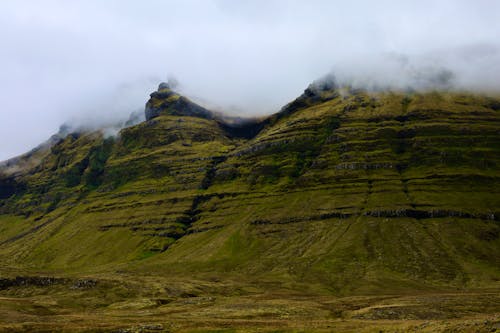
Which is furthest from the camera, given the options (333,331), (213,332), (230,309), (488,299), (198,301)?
(198,301)

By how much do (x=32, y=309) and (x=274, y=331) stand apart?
10383 centimetres

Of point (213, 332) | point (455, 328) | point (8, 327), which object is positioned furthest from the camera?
point (8, 327)

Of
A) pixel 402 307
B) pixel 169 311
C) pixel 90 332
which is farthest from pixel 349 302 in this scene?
pixel 90 332

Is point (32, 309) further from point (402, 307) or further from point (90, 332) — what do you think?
point (402, 307)

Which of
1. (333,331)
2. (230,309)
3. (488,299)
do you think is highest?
(333,331)

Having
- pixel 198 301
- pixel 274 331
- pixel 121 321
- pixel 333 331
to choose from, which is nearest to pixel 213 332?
pixel 274 331

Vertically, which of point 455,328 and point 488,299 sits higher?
point 455,328

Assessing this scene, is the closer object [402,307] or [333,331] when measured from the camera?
[333,331]

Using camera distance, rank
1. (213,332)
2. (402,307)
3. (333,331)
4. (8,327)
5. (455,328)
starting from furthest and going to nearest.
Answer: (402,307)
(8,327)
(213,332)
(333,331)
(455,328)

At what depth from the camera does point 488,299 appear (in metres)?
176

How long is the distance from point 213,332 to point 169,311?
61.2 meters

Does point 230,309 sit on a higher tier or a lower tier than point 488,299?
higher

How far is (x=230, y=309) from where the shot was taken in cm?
16462

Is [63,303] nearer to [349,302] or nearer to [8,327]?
[8,327]
